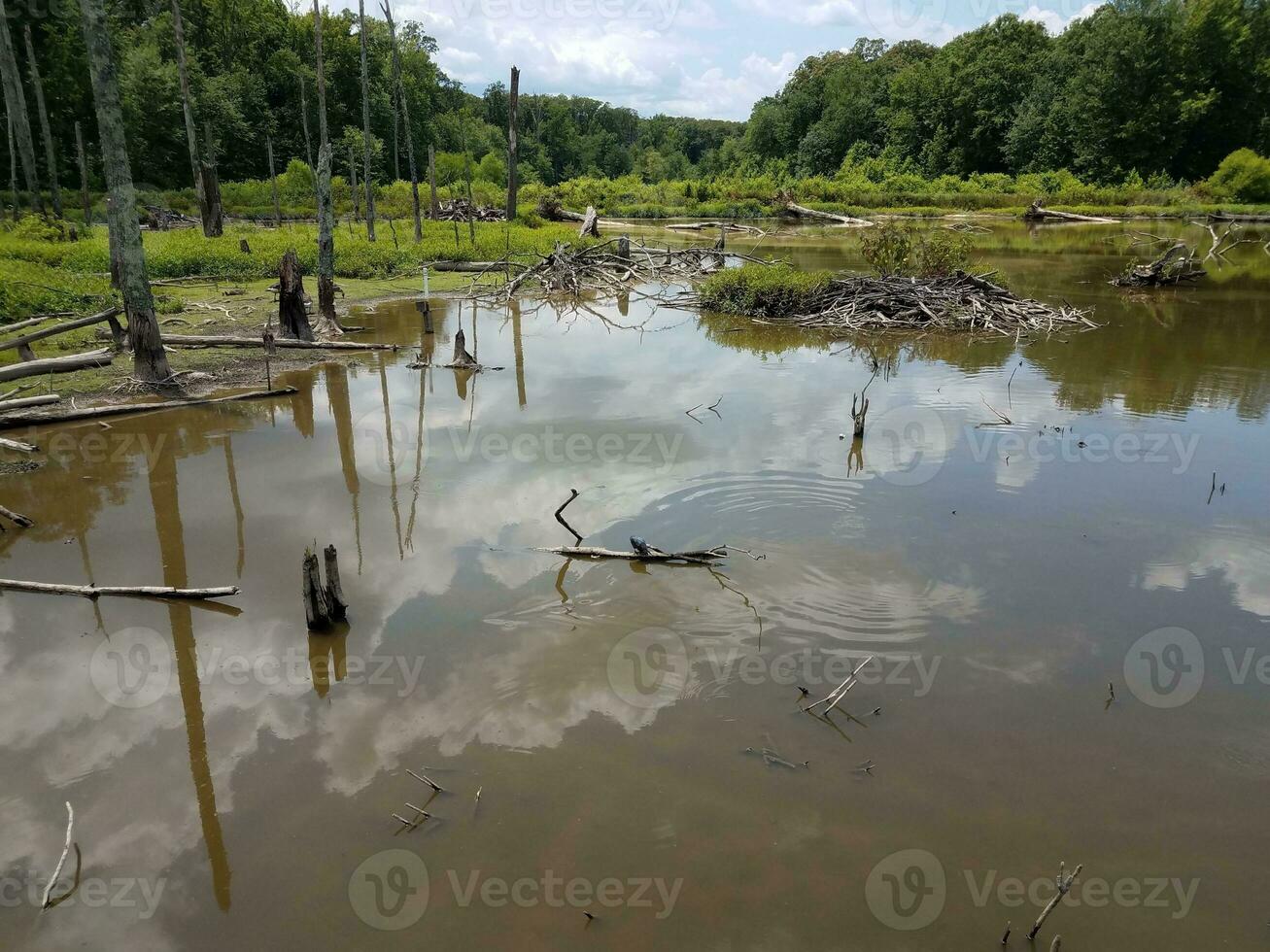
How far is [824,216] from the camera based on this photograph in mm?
40719

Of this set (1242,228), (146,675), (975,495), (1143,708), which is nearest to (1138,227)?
(1242,228)

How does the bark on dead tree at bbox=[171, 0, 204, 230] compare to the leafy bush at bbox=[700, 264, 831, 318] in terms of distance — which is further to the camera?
the bark on dead tree at bbox=[171, 0, 204, 230]

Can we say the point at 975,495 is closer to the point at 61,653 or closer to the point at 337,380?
the point at 61,653

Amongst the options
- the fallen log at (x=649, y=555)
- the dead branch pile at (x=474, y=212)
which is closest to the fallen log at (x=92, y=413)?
the fallen log at (x=649, y=555)

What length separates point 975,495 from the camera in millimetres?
7531

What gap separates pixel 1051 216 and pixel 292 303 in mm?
39182

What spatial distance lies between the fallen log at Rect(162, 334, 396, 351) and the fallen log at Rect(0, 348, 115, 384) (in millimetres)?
1112
